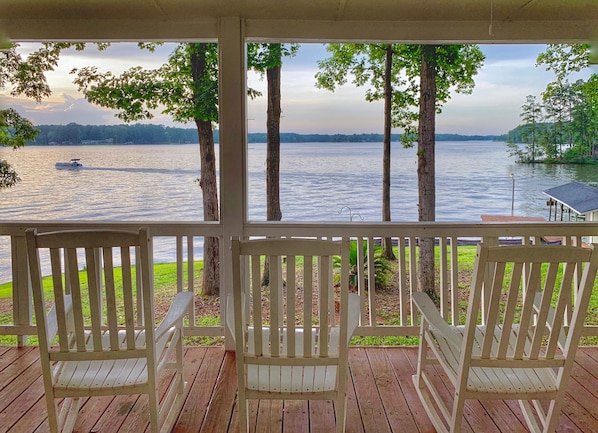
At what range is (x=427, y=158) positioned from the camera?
5.06 metres

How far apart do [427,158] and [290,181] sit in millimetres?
1683

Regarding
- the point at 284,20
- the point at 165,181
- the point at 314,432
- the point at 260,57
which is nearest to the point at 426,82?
the point at 260,57

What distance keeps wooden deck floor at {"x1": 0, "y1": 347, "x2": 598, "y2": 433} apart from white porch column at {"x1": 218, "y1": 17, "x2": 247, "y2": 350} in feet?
2.43

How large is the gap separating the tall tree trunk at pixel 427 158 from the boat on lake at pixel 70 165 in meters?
3.80

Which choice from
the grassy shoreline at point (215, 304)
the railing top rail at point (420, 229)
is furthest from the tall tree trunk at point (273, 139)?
the railing top rail at point (420, 229)

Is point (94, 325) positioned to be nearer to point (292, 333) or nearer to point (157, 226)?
point (292, 333)

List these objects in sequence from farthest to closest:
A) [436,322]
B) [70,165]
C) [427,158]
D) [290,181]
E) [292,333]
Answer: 1. [427,158]
2. [290,181]
3. [70,165]
4. [436,322]
5. [292,333]

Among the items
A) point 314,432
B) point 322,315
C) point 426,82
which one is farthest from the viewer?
point 426,82

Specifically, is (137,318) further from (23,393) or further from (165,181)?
(165,181)

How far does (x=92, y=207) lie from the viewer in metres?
4.53

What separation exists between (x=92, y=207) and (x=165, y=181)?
80 cm

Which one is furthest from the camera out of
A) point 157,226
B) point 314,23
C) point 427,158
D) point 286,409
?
point 427,158

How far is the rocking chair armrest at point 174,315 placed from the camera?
1.94 meters

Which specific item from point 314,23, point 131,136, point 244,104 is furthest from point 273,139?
point 314,23
